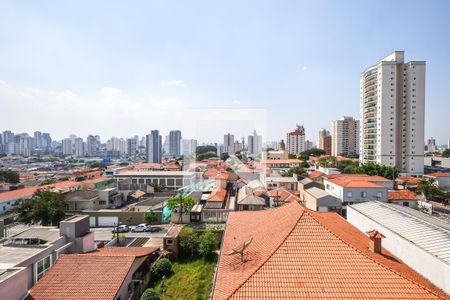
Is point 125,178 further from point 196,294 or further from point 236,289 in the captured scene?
point 236,289

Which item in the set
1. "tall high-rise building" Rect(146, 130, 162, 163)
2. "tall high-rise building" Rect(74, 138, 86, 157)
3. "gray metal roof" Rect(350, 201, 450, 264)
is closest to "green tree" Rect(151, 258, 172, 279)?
"gray metal roof" Rect(350, 201, 450, 264)

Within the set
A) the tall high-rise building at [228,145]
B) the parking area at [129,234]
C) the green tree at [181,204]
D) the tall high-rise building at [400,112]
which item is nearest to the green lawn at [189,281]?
the parking area at [129,234]

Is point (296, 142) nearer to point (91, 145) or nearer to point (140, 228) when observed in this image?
point (140, 228)

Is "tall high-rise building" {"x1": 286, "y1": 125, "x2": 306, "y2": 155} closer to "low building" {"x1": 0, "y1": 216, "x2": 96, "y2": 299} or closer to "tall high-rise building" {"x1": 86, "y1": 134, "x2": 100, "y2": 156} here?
"low building" {"x1": 0, "y1": 216, "x2": 96, "y2": 299}

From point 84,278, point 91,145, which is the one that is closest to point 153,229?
point 84,278

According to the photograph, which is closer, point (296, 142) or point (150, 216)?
point (150, 216)

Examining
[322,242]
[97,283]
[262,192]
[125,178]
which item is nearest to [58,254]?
[97,283]
